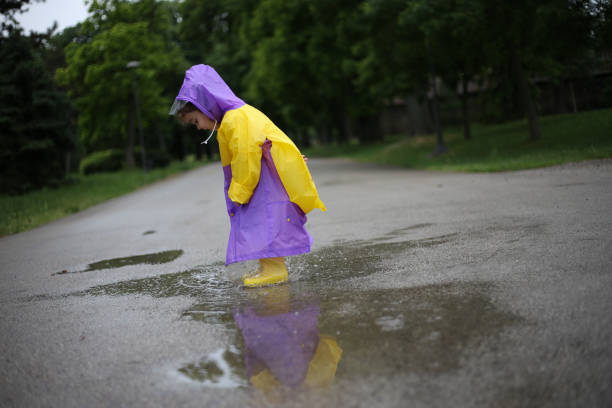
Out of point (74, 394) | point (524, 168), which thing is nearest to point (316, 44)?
point (524, 168)

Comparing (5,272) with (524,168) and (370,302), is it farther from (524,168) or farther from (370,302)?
(524,168)

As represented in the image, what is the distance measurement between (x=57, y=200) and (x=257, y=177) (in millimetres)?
14919

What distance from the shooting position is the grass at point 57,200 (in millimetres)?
13164

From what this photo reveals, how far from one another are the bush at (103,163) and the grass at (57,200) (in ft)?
50.3

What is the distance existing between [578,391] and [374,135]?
40466 millimetres

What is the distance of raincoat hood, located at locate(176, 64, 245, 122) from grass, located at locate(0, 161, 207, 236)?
8641 mm

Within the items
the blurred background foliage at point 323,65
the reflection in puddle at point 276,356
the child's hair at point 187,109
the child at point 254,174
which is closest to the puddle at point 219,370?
the reflection in puddle at point 276,356

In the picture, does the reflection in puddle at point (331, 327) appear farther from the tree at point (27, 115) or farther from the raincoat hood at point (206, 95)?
the tree at point (27, 115)

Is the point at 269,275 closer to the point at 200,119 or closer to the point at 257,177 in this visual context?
the point at 257,177

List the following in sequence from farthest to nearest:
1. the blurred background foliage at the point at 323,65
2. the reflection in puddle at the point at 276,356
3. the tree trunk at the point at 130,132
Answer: the tree trunk at the point at 130,132 < the blurred background foliage at the point at 323,65 < the reflection in puddle at the point at 276,356

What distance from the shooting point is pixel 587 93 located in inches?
958

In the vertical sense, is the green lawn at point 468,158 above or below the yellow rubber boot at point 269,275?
above

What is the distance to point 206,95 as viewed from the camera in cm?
475

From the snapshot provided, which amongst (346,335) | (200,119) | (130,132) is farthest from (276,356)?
(130,132)
